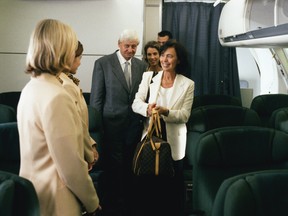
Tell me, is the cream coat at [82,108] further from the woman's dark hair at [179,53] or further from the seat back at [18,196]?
the woman's dark hair at [179,53]

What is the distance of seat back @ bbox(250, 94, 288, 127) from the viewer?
147 inches

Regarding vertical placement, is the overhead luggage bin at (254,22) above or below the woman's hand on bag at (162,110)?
above

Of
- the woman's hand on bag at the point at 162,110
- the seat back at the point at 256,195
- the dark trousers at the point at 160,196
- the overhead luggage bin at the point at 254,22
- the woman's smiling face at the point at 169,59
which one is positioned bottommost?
the dark trousers at the point at 160,196

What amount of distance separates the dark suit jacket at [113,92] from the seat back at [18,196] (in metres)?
1.69

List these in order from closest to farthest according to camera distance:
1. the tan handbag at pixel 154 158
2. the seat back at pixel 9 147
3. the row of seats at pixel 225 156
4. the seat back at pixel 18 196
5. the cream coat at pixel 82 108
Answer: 1. the seat back at pixel 18 196
2. the cream coat at pixel 82 108
3. the row of seats at pixel 225 156
4. the seat back at pixel 9 147
5. the tan handbag at pixel 154 158

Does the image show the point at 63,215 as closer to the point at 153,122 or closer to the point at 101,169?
the point at 153,122

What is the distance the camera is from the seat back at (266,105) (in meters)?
3.74

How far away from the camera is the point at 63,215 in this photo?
1419 millimetres

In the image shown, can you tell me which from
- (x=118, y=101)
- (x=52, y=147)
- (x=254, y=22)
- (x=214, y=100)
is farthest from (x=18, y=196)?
(x=214, y=100)

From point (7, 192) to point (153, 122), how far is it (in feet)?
4.44

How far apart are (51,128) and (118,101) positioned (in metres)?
1.72

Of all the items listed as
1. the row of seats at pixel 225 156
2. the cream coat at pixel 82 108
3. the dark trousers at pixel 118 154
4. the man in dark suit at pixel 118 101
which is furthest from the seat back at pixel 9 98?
the row of seats at pixel 225 156

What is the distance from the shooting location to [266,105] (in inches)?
148

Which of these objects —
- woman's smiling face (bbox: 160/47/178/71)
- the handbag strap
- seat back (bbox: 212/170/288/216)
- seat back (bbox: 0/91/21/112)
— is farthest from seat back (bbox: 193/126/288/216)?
seat back (bbox: 0/91/21/112)
